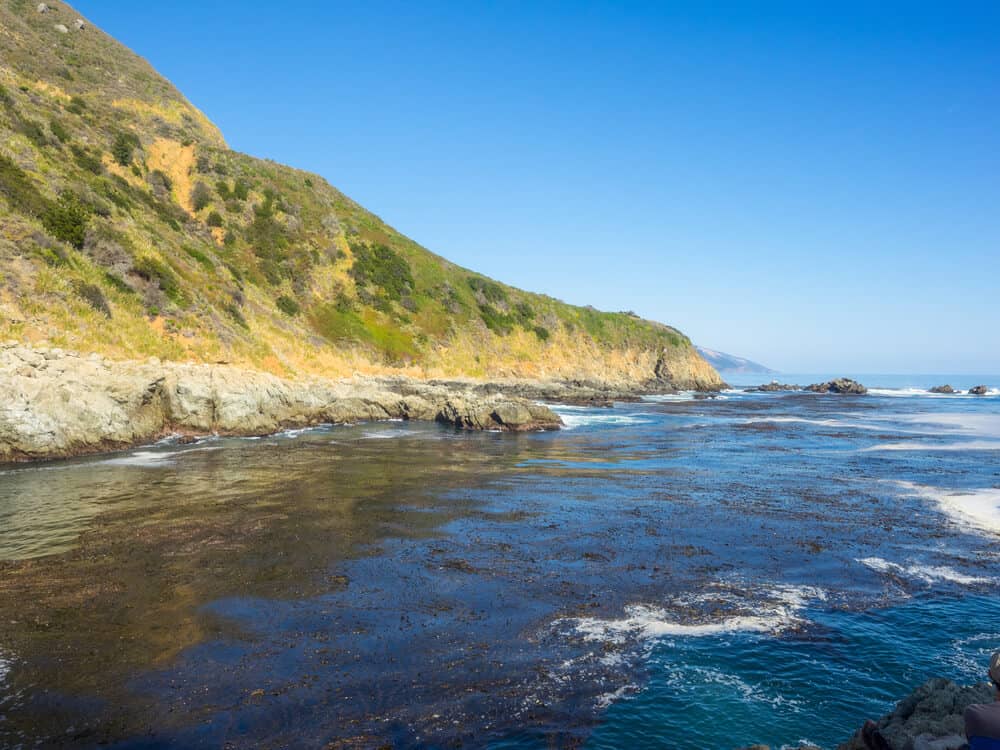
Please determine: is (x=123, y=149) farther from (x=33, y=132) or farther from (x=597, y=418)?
(x=597, y=418)

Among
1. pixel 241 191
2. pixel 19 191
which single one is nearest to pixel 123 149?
pixel 241 191

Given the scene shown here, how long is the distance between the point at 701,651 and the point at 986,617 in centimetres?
670

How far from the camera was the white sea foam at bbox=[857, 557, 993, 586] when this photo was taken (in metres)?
14.4

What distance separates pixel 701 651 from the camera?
1060 cm

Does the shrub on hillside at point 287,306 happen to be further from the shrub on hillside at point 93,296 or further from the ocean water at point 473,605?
the ocean water at point 473,605

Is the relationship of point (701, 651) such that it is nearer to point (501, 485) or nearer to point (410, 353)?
point (501, 485)

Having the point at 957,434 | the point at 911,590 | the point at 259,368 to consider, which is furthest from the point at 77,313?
the point at 957,434

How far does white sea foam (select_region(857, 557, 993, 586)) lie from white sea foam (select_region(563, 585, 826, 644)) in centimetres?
320

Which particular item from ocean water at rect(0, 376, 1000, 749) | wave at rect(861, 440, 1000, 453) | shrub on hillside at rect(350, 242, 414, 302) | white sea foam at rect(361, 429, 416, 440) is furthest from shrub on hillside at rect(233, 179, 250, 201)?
wave at rect(861, 440, 1000, 453)

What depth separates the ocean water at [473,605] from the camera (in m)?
8.55

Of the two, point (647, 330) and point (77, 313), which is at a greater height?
point (647, 330)

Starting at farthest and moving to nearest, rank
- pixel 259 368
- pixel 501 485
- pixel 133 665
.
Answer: pixel 259 368
pixel 501 485
pixel 133 665

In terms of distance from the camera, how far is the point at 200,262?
55062 mm

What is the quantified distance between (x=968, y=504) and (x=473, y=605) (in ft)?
69.7
